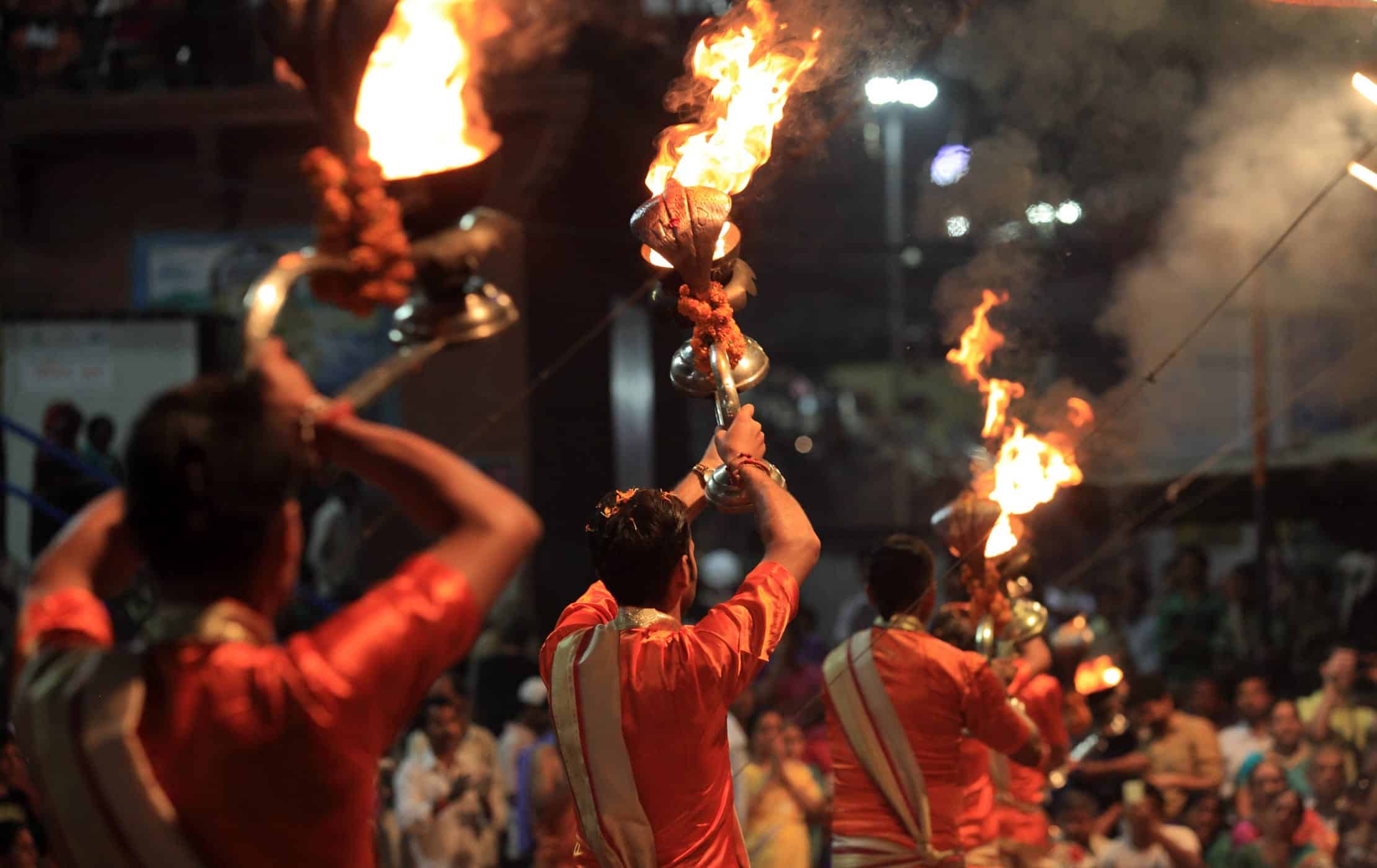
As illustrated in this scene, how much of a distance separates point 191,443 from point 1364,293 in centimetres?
707

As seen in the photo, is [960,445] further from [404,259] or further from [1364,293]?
[404,259]

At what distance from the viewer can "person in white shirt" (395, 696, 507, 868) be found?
687 cm

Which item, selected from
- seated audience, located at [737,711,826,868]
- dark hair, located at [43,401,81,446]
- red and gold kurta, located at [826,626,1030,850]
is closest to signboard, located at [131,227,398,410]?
dark hair, located at [43,401,81,446]

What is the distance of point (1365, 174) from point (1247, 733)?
2.61m

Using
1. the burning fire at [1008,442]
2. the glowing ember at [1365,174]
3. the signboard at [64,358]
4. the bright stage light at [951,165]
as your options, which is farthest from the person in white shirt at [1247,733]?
the signboard at [64,358]

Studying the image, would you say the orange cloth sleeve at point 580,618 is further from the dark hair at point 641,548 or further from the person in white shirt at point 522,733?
the person in white shirt at point 522,733

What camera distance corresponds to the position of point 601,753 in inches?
123

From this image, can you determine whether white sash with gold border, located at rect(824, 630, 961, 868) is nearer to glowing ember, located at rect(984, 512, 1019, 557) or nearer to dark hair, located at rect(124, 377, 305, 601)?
glowing ember, located at rect(984, 512, 1019, 557)

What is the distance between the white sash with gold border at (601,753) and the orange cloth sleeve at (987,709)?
1.45 m

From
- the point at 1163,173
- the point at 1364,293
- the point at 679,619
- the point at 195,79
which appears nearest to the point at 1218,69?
the point at 1163,173

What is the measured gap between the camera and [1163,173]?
6.26 metres

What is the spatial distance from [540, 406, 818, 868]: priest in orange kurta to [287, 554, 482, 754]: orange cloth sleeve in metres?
0.97

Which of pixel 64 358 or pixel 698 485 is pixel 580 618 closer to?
pixel 698 485

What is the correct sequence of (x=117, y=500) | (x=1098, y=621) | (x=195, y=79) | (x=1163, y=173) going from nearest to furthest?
(x=117, y=500) < (x=1163, y=173) < (x=1098, y=621) < (x=195, y=79)
